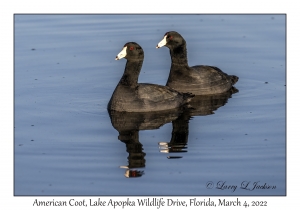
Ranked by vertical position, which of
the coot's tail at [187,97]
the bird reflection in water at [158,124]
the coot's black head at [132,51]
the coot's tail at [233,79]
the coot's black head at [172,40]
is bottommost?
the bird reflection in water at [158,124]

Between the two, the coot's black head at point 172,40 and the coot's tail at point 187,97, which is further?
the coot's black head at point 172,40

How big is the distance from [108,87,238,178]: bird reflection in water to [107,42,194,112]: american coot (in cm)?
14

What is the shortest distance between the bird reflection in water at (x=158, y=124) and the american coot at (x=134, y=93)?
0.14 meters

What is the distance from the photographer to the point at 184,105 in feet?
59.8

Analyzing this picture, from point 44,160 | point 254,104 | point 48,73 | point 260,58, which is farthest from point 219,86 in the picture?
point 44,160

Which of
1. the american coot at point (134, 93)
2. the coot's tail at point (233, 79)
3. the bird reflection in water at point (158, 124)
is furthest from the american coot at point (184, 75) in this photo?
the american coot at point (134, 93)

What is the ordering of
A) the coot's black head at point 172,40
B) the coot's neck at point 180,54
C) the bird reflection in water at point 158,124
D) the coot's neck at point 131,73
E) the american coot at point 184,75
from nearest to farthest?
the bird reflection in water at point 158,124, the coot's neck at point 131,73, the coot's black head at point 172,40, the american coot at point 184,75, the coot's neck at point 180,54

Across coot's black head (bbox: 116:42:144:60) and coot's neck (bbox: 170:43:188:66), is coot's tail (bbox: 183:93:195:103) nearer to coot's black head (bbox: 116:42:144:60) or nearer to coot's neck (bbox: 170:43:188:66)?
coot's neck (bbox: 170:43:188:66)

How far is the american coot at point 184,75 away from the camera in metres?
19.0

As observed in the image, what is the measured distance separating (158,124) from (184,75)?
2.66m

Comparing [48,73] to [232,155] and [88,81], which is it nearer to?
[88,81]

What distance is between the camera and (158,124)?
16.8 metres

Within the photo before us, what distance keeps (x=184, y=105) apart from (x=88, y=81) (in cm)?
306

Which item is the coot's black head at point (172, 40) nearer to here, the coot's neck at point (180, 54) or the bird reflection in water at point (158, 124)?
the coot's neck at point (180, 54)
